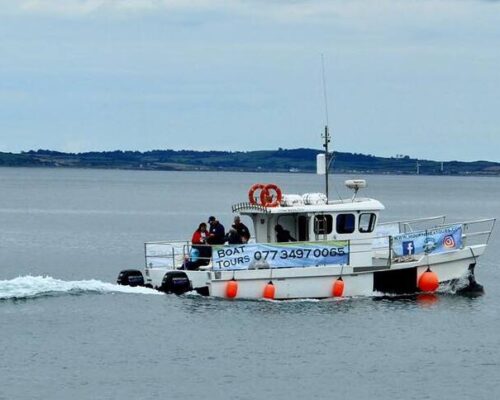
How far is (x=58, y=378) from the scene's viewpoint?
33.0 m

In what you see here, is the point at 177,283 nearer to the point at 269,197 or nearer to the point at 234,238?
the point at 234,238

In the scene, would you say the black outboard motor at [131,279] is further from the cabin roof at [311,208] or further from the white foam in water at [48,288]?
the cabin roof at [311,208]

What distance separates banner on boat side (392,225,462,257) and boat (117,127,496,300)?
32mm

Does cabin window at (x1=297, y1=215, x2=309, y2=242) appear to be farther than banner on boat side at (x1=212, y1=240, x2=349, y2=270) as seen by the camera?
Yes

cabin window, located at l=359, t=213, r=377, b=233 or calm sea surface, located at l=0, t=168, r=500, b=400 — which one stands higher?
cabin window, located at l=359, t=213, r=377, b=233

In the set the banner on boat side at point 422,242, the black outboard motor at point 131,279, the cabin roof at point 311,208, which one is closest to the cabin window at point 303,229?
the cabin roof at point 311,208

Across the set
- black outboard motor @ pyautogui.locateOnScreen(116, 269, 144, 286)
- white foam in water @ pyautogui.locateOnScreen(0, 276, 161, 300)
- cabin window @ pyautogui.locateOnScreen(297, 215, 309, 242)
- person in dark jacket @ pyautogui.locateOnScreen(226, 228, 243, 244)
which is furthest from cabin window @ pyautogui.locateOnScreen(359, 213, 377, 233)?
black outboard motor @ pyautogui.locateOnScreen(116, 269, 144, 286)

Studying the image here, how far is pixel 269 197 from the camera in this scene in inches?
1702

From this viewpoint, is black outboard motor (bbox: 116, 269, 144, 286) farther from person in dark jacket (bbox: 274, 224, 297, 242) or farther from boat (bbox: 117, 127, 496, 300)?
person in dark jacket (bbox: 274, 224, 297, 242)

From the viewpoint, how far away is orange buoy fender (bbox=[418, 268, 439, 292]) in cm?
4388

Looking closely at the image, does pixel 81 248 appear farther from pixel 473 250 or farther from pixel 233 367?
pixel 233 367

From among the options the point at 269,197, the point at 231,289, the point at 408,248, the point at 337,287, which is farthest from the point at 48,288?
the point at 408,248

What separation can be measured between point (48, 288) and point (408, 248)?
11540 millimetres

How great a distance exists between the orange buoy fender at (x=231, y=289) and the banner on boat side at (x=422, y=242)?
555 centimetres
